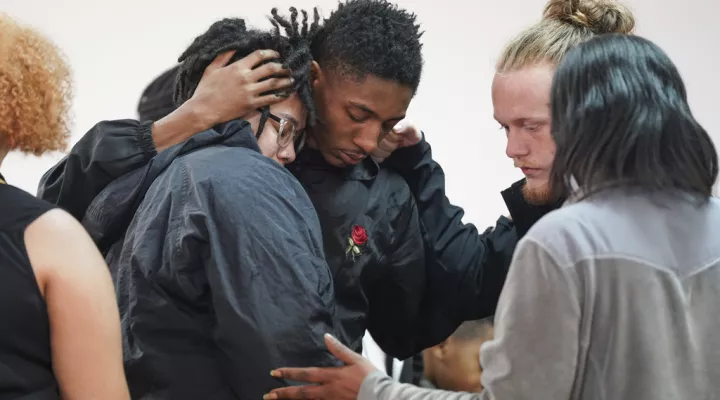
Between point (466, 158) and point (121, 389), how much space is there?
1803 mm

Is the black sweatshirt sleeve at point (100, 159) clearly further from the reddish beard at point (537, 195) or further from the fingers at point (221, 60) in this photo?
the reddish beard at point (537, 195)

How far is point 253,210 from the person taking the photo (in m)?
1.11

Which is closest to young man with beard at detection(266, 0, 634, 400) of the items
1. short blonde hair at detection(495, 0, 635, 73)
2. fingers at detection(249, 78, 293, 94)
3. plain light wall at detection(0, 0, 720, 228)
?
short blonde hair at detection(495, 0, 635, 73)

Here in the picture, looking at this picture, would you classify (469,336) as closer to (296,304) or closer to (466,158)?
(466,158)

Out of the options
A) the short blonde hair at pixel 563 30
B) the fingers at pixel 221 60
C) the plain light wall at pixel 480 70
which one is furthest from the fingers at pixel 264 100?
the plain light wall at pixel 480 70

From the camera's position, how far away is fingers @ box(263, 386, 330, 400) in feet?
3.66

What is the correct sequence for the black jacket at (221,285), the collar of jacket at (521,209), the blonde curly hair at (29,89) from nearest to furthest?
1. the blonde curly hair at (29,89)
2. the black jacket at (221,285)
3. the collar of jacket at (521,209)

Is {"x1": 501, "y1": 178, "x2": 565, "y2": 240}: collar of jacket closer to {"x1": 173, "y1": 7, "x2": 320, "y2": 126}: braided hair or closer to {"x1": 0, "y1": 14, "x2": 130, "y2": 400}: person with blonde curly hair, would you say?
{"x1": 173, "y1": 7, "x2": 320, "y2": 126}: braided hair

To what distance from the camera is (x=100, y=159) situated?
1.31 meters

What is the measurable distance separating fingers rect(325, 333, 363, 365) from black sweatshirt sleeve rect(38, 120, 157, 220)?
1.43 ft

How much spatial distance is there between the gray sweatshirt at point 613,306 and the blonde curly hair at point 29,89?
0.58m

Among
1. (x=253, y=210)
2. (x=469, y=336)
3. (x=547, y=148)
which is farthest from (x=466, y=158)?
(x=253, y=210)

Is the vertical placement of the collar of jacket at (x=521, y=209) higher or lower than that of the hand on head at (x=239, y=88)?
lower

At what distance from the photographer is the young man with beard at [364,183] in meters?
1.34
